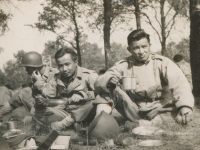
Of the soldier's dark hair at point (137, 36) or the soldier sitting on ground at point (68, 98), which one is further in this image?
the soldier sitting on ground at point (68, 98)

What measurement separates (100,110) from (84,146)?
0.58 m

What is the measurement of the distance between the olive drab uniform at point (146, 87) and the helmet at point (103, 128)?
43 cm

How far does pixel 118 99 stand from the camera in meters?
3.50

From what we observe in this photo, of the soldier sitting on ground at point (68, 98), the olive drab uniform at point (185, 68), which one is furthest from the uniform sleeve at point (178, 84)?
the olive drab uniform at point (185, 68)

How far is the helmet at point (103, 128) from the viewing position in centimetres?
297

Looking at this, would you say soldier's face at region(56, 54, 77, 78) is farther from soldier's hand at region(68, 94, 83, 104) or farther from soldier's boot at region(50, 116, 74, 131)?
soldier's boot at region(50, 116, 74, 131)

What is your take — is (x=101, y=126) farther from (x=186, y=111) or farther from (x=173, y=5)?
(x=173, y=5)

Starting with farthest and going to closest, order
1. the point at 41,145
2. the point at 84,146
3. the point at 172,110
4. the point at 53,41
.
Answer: the point at 53,41, the point at 172,110, the point at 84,146, the point at 41,145

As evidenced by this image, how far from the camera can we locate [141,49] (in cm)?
362

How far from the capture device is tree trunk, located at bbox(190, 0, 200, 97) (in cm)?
547

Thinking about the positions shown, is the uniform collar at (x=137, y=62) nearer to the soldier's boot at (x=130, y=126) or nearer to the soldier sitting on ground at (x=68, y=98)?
the soldier sitting on ground at (x=68, y=98)

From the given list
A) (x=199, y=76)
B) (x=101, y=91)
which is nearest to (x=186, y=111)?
(x=101, y=91)

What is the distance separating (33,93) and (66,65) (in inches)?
37.6

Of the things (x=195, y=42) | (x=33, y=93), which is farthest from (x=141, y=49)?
(x=195, y=42)
